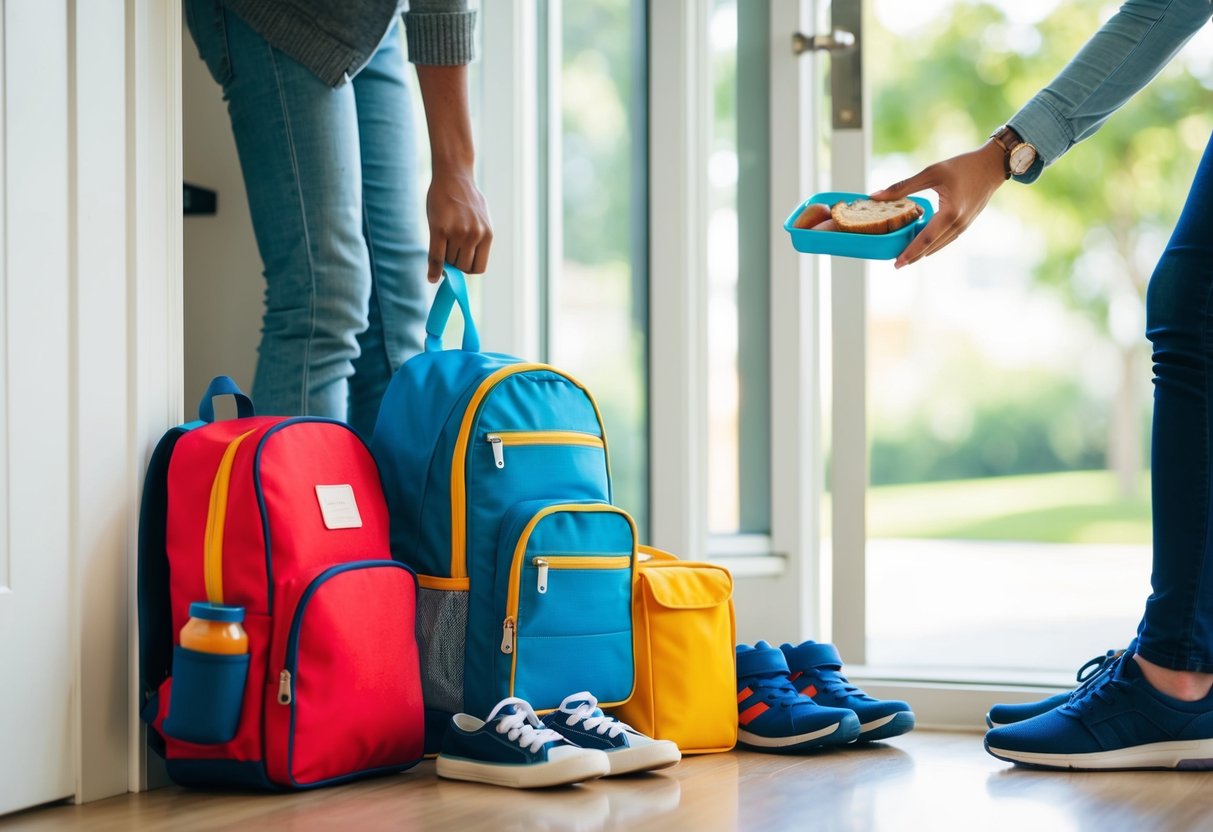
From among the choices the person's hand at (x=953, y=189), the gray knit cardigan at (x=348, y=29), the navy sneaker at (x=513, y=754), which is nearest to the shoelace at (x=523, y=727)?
the navy sneaker at (x=513, y=754)

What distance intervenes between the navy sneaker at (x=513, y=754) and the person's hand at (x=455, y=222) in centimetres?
53

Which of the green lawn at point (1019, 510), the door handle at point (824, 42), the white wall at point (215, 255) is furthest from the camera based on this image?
the green lawn at point (1019, 510)

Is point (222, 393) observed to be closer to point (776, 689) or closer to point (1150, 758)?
point (776, 689)

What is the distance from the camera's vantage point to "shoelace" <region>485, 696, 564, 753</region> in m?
1.16

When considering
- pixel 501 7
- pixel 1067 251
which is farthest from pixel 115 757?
pixel 1067 251

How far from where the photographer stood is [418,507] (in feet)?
4.25

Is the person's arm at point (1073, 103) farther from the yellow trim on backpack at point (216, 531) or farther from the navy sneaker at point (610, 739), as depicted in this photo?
the yellow trim on backpack at point (216, 531)

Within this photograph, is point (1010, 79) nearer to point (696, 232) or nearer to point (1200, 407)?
point (696, 232)

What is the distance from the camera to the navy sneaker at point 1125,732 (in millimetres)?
1232

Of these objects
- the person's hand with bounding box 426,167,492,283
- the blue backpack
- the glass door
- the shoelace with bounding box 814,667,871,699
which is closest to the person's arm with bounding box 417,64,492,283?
the person's hand with bounding box 426,167,492,283

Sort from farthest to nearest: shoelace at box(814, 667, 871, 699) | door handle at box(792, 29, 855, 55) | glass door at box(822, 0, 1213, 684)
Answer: glass door at box(822, 0, 1213, 684) → door handle at box(792, 29, 855, 55) → shoelace at box(814, 667, 871, 699)

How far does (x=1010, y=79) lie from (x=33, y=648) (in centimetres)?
879

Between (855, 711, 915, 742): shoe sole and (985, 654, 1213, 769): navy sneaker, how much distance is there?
0.57 feet

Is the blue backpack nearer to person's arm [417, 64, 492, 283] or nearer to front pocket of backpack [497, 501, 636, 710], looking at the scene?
front pocket of backpack [497, 501, 636, 710]
